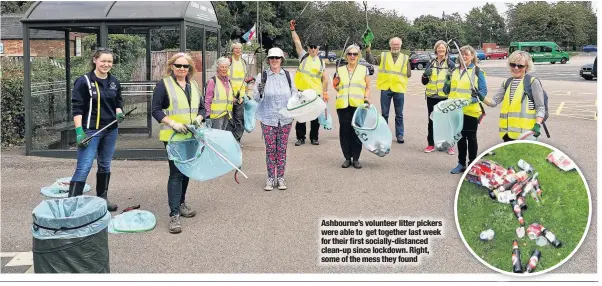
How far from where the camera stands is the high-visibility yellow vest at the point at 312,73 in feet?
30.6

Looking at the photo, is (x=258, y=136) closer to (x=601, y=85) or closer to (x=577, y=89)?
(x=601, y=85)

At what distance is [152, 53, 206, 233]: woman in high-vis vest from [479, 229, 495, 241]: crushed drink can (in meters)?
2.61

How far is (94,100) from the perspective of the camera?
5.65 meters

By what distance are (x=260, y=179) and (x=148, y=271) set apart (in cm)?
310

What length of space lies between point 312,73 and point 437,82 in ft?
6.37

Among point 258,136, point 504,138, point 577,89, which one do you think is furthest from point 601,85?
point 577,89

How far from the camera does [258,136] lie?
1102 centimetres

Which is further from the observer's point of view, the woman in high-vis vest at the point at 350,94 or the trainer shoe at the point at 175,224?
the woman in high-vis vest at the point at 350,94

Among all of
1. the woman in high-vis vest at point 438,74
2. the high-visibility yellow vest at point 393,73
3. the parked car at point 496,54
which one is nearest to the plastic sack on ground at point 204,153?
the woman in high-vis vest at point 438,74

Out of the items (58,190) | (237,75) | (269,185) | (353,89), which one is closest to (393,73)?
(353,89)

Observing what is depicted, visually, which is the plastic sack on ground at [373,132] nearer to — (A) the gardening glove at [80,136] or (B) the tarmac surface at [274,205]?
(B) the tarmac surface at [274,205]

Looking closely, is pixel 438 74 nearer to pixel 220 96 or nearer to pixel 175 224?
pixel 220 96

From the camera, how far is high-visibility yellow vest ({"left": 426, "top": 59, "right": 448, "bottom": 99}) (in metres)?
8.51

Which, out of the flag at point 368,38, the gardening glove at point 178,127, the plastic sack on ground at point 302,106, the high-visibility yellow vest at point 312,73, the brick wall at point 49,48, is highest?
the flag at point 368,38
